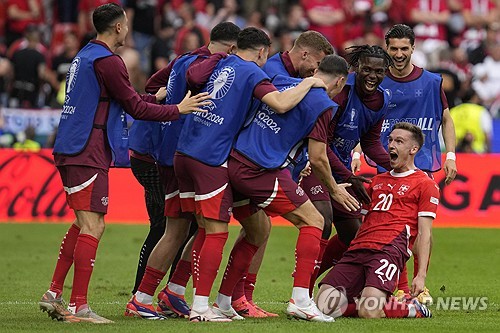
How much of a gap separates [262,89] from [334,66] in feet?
2.54

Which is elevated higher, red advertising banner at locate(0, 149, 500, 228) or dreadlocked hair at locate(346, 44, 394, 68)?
dreadlocked hair at locate(346, 44, 394, 68)

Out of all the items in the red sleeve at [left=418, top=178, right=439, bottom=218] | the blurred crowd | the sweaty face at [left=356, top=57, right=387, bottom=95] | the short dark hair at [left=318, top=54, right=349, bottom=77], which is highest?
the blurred crowd

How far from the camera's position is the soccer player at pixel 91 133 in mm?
9586

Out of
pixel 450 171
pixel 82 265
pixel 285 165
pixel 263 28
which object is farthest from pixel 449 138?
pixel 263 28

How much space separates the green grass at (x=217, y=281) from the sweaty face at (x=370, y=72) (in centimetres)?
214

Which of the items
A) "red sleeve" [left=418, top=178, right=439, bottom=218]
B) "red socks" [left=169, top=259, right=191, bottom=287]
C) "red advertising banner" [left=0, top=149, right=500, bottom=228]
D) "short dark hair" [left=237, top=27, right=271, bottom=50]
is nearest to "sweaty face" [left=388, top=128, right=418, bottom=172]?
"red sleeve" [left=418, top=178, right=439, bottom=218]

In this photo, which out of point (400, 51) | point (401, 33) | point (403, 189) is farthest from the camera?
point (400, 51)

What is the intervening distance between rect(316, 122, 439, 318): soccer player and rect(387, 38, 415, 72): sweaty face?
A: 149 cm

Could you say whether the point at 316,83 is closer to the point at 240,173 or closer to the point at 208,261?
the point at 240,173

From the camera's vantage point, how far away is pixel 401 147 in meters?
10.3

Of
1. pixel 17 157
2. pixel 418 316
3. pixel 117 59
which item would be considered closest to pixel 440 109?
pixel 418 316

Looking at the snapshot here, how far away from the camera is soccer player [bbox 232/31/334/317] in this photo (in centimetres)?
1033

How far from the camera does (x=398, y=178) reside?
34.0ft

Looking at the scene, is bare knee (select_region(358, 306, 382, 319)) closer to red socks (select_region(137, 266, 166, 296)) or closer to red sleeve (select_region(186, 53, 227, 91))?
red socks (select_region(137, 266, 166, 296))
